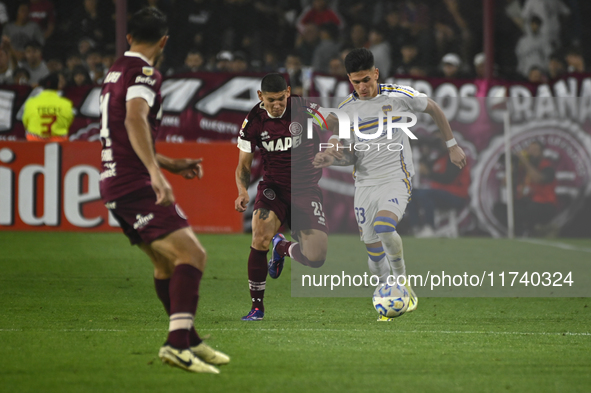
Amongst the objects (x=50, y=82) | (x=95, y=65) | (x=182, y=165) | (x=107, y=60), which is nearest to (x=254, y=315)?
(x=182, y=165)

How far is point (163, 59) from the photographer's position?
555 inches

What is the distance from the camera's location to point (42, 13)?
47.5ft

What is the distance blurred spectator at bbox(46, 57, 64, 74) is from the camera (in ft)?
44.7

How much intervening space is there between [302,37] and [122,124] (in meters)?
10.5

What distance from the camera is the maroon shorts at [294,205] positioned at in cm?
645

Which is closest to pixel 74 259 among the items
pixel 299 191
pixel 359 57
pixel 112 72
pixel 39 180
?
pixel 39 180

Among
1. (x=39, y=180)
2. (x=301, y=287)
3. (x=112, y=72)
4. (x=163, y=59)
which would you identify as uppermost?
(x=163, y=59)

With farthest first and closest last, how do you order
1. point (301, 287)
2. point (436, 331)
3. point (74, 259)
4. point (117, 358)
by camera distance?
1. point (74, 259)
2. point (301, 287)
3. point (436, 331)
4. point (117, 358)

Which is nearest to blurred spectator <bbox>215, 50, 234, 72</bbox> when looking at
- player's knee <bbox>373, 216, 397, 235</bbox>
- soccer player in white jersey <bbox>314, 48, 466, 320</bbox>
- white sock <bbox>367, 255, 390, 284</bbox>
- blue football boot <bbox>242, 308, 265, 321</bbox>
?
soccer player in white jersey <bbox>314, 48, 466, 320</bbox>

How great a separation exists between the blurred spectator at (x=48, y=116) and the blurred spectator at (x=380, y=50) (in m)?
5.04

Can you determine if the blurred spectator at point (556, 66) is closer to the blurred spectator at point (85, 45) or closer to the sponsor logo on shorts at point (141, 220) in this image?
the blurred spectator at point (85, 45)

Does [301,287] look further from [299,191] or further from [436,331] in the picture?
[436,331]

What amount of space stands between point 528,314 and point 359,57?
97.3 inches

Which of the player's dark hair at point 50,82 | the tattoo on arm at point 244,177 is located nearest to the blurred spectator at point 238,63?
the player's dark hair at point 50,82
